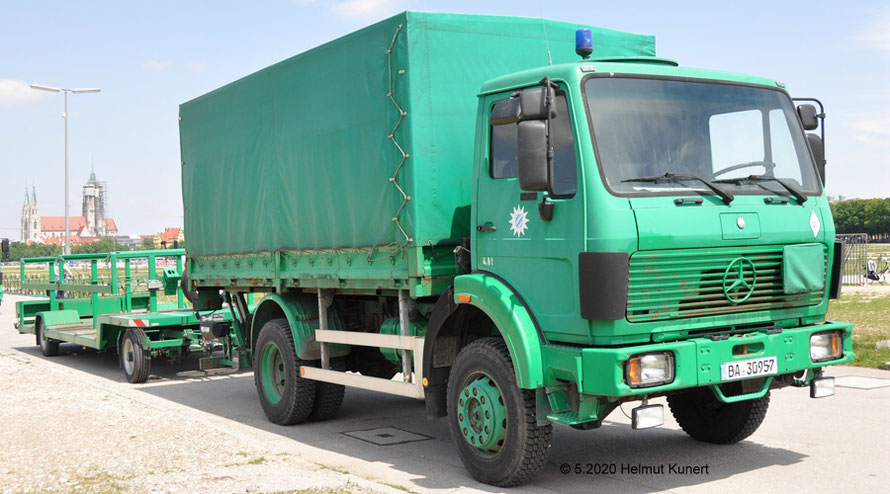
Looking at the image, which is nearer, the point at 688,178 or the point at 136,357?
the point at 688,178

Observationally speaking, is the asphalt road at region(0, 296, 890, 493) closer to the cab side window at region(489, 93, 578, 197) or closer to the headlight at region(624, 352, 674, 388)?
the headlight at region(624, 352, 674, 388)

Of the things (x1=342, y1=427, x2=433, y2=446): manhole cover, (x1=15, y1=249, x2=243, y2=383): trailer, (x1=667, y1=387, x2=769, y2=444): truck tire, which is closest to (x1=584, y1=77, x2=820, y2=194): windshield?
(x1=667, y1=387, x2=769, y2=444): truck tire

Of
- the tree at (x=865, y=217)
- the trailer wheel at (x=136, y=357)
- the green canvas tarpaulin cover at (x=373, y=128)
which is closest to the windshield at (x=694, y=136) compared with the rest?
the green canvas tarpaulin cover at (x=373, y=128)

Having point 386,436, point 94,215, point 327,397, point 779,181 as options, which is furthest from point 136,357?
point 94,215

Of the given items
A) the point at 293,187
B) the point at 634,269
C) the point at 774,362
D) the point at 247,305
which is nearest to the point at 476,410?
the point at 634,269

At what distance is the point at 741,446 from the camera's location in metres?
7.79

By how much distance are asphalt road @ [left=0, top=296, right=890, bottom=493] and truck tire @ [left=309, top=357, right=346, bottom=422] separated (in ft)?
0.41

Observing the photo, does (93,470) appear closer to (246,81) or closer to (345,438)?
(345,438)

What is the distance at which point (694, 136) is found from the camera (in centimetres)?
650

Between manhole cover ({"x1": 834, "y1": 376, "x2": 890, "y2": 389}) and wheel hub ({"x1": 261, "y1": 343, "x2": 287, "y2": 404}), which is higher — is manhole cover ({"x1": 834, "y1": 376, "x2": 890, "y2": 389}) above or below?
below

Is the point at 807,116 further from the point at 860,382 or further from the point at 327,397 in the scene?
the point at 327,397

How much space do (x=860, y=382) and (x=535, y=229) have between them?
19.4 feet

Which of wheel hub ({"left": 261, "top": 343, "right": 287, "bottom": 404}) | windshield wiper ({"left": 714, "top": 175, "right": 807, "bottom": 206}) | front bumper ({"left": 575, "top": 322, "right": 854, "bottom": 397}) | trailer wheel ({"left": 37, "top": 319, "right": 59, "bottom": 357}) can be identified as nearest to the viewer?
front bumper ({"left": 575, "top": 322, "right": 854, "bottom": 397})

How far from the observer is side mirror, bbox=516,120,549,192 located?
6016 mm
